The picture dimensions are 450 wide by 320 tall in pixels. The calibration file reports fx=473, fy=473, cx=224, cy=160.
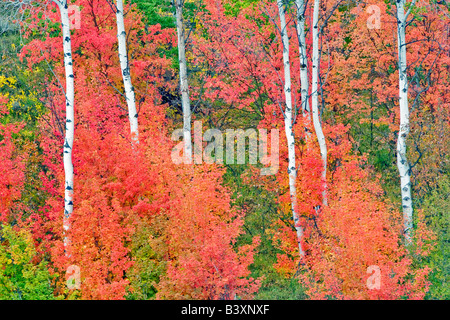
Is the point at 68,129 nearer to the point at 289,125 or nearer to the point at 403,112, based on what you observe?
the point at 289,125

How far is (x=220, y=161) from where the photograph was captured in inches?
673

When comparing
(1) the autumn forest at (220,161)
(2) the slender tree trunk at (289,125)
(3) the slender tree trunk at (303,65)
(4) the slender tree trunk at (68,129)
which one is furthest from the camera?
(3) the slender tree trunk at (303,65)

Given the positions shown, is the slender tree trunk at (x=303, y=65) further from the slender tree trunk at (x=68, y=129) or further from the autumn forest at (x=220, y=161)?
the slender tree trunk at (x=68, y=129)

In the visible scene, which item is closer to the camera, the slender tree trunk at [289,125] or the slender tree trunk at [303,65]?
the slender tree trunk at [289,125]

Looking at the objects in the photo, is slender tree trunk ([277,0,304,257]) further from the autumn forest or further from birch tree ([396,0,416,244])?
birch tree ([396,0,416,244])

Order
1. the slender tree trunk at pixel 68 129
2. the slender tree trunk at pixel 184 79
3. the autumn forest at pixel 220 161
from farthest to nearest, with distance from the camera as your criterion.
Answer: the slender tree trunk at pixel 184 79
the slender tree trunk at pixel 68 129
the autumn forest at pixel 220 161

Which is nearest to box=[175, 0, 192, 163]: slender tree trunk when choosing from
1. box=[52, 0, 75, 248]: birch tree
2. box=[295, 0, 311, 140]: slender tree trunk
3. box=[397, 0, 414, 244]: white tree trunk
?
box=[52, 0, 75, 248]: birch tree

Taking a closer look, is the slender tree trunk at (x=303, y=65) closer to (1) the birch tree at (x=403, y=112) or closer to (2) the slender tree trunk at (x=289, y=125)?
(2) the slender tree trunk at (x=289, y=125)

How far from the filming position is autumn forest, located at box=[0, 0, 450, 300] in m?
12.6

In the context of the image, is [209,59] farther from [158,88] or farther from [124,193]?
[124,193]

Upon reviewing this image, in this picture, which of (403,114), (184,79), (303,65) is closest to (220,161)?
(184,79)

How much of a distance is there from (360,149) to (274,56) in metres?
6.52

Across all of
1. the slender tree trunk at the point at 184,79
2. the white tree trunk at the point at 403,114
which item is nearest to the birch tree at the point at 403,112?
the white tree trunk at the point at 403,114

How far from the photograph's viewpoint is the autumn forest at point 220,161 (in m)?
12.6
